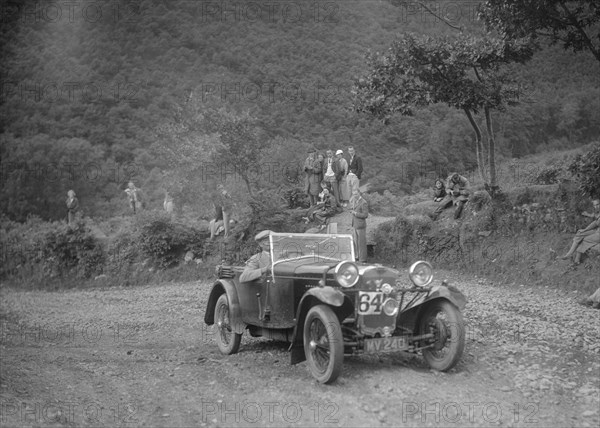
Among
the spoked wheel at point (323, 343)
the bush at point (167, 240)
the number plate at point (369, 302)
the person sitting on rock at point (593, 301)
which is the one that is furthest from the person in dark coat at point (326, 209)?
the number plate at point (369, 302)

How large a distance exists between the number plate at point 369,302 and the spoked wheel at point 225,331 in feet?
8.59

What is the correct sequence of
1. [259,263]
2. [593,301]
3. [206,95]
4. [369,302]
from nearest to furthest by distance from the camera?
[369,302]
[259,263]
[593,301]
[206,95]

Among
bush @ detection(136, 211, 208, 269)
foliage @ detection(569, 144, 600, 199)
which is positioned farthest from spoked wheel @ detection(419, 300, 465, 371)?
bush @ detection(136, 211, 208, 269)

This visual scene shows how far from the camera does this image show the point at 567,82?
31844 mm

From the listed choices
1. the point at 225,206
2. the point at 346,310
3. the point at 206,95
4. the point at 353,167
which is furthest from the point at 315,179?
the point at 206,95

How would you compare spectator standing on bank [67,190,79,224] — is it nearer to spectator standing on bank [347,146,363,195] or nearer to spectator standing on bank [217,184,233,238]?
spectator standing on bank [217,184,233,238]

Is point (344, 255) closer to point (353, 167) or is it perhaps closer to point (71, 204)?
point (353, 167)

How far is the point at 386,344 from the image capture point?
7289 mm

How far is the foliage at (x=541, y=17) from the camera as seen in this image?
1421 centimetres

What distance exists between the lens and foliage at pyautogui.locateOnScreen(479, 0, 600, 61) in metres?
14.2

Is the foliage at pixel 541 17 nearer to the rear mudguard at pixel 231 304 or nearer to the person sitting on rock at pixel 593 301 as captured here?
the person sitting on rock at pixel 593 301

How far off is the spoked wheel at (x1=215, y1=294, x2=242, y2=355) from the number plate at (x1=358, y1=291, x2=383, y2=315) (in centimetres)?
262

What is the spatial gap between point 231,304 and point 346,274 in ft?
8.41

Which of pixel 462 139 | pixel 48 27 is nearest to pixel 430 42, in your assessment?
pixel 462 139
